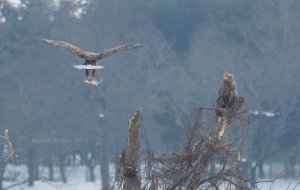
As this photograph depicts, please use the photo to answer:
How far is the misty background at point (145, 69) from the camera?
160 ft

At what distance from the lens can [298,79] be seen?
164 feet

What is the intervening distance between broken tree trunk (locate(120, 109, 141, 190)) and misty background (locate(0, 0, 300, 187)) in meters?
36.9

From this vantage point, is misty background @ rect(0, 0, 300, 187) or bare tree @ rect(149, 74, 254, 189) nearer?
bare tree @ rect(149, 74, 254, 189)

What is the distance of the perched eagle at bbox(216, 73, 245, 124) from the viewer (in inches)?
405

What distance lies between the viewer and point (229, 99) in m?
10.3

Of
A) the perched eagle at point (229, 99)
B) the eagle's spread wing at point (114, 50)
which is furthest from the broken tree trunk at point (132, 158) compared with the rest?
the eagle's spread wing at point (114, 50)

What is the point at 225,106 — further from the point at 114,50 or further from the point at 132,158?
the point at 114,50

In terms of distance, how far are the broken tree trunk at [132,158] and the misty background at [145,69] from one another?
36.9 metres

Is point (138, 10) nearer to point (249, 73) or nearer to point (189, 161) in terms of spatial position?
point (249, 73)

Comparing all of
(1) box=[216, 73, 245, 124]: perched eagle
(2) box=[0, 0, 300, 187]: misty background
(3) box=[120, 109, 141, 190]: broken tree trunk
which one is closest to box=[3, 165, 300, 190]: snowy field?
(2) box=[0, 0, 300, 187]: misty background

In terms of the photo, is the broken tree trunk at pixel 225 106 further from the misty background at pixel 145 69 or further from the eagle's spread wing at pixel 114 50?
the misty background at pixel 145 69

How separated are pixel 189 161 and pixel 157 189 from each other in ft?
1.29

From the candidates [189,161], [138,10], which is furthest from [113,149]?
[189,161]

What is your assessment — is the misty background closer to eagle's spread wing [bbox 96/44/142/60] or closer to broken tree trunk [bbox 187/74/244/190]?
eagle's spread wing [bbox 96/44/142/60]
